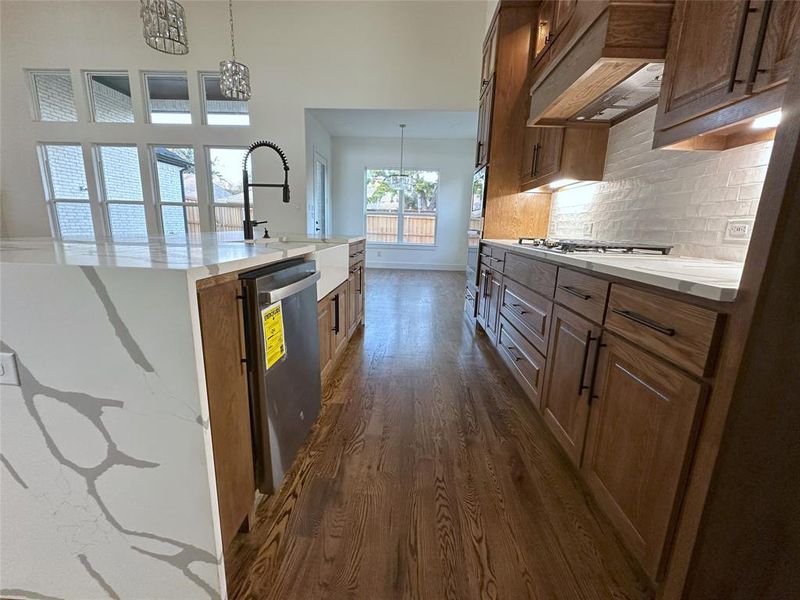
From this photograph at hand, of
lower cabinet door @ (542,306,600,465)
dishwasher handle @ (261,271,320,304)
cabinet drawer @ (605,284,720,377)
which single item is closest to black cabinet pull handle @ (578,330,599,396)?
lower cabinet door @ (542,306,600,465)

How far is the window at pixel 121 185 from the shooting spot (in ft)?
18.4

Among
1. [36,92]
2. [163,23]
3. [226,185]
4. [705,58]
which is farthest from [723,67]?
[36,92]

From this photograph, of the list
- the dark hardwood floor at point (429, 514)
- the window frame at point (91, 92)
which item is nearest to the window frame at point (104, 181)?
the window frame at point (91, 92)

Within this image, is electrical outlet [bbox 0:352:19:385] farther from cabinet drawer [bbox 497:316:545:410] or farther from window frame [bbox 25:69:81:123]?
window frame [bbox 25:69:81:123]

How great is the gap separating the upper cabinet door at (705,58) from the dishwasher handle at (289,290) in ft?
5.21

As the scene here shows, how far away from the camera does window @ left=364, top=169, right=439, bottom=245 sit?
745 cm

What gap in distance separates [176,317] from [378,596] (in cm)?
95

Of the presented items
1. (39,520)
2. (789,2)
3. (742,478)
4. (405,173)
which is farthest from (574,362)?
(405,173)

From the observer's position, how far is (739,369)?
27.8 inches

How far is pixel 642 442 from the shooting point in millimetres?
987

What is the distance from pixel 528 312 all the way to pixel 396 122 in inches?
211

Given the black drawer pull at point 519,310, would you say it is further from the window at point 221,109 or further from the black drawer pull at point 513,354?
the window at point 221,109

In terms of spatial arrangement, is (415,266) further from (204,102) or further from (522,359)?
(522,359)

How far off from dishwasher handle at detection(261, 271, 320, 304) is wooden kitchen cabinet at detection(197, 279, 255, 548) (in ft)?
0.33
